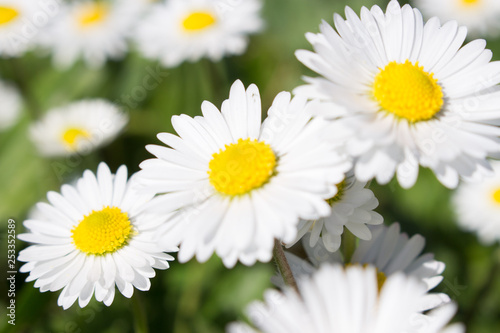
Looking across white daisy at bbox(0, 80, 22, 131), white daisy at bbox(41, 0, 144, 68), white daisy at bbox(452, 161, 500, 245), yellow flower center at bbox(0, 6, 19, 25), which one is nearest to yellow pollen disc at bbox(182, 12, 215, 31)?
white daisy at bbox(41, 0, 144, 68)

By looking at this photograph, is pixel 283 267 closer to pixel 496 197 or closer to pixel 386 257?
pixel 386 257

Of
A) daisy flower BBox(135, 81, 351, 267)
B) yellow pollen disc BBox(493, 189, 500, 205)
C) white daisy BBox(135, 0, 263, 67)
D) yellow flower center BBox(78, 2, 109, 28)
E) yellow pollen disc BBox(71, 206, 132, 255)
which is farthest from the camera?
yellow flower center BBox(78, 2, 109, 28)

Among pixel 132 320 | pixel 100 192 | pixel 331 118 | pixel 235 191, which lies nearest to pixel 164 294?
pixel 132 320

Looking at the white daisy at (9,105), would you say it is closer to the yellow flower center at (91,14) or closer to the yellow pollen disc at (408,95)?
the yellow flower center at (91,14)

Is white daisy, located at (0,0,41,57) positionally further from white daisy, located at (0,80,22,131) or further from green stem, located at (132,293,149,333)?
green stem, located at (132,293,149,333)

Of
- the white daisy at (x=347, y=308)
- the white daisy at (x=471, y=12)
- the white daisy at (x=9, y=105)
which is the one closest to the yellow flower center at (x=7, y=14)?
the white daisy at (x=9, y=105)
